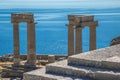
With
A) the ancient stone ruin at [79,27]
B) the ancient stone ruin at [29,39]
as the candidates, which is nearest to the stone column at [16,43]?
the ancient stone ruin at [29,39]

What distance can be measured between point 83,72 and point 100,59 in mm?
1598

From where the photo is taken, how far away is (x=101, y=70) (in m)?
21.9

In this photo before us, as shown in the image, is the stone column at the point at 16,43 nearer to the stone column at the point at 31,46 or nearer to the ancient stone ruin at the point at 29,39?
the ancient stone ruin at the point at 29,39

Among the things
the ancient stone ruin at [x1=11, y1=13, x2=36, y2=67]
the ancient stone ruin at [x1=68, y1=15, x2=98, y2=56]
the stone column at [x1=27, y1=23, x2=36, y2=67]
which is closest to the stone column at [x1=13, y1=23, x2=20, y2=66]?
the ancient stone ruin at [x1=11, y1=13, x2=36, y2=67]

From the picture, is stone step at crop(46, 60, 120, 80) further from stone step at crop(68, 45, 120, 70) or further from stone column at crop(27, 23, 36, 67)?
stone column at crop(27, 23, 36, 67)

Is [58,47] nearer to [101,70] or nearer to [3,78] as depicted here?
[3,78]

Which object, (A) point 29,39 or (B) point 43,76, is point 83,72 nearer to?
(B) point 43,76

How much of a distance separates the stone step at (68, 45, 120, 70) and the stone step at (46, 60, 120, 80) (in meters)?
0.37

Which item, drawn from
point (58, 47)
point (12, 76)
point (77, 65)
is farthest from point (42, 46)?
point (77, 65)

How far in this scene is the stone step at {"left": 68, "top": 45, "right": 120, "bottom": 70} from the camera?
72.1 ft

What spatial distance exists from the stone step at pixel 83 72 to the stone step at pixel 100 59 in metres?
0.37

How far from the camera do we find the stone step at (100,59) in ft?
72.1

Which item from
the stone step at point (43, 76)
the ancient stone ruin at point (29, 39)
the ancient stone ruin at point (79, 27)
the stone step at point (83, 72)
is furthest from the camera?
the ancient stone ruin at point (29, 39)

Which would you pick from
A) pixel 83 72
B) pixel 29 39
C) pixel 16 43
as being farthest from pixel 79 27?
pixel 83 72
